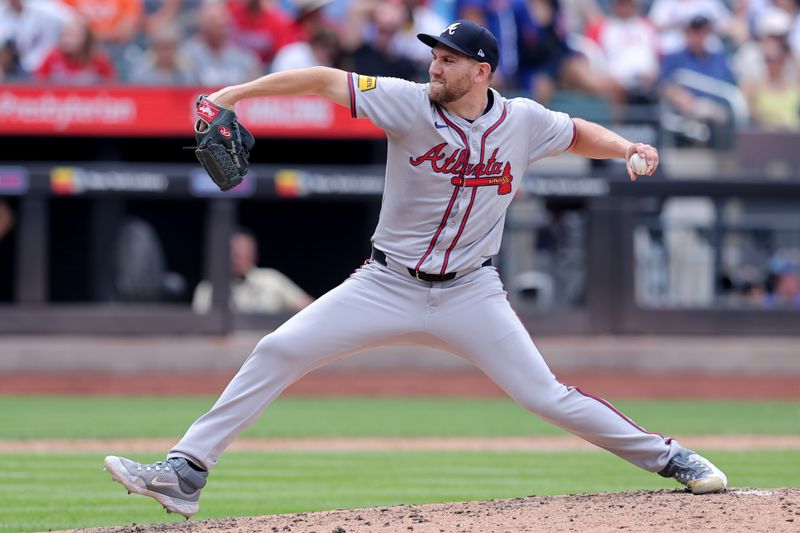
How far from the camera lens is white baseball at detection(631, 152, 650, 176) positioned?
4.96m

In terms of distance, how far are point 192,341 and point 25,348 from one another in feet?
4.92

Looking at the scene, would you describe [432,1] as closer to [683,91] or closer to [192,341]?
[683,91]

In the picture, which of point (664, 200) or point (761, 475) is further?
point (664, 200)

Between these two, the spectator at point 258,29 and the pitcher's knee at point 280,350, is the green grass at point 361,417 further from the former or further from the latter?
the pitcher's knee at point 280,350

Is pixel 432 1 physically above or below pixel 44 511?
above

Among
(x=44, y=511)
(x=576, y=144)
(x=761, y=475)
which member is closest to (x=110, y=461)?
(x=44, y=511)

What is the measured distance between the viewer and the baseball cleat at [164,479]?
4.85 metres

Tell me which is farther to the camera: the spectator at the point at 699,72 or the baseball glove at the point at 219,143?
the spectator at the point at 699,72

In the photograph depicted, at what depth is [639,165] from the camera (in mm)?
4965

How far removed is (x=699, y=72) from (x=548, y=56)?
5.12 ft

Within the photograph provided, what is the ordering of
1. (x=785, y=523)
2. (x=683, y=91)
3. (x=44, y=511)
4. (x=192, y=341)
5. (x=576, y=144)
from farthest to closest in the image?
(x=683, y=91) < (x=192, y=341) < (x=44, y=511) < (x=576, y=144) < (x=785, y=523)

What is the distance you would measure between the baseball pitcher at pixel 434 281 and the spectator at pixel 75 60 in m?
7.94

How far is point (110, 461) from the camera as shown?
4.88 meters

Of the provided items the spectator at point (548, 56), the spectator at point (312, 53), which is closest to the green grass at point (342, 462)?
the spectator at point (312, 53)
